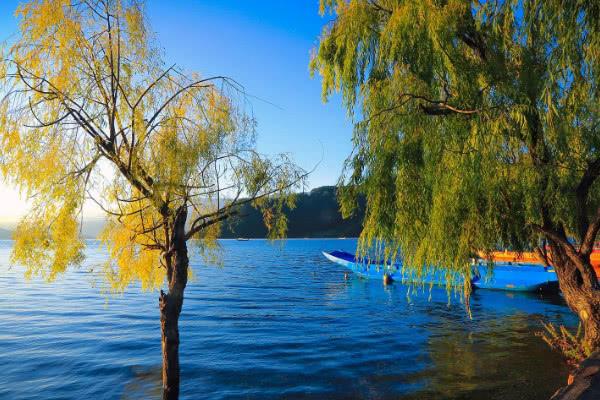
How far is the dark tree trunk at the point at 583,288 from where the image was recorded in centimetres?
859

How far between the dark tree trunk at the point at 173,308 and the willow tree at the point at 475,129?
349cm

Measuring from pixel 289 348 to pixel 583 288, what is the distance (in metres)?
10.2

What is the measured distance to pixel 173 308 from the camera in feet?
24.9

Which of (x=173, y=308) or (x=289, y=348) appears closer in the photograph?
(x=173, y=308)

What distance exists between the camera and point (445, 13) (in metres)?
7.87

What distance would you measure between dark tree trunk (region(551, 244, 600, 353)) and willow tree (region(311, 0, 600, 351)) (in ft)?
0.08

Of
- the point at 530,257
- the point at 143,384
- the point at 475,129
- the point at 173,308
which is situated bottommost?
the point at 143,384

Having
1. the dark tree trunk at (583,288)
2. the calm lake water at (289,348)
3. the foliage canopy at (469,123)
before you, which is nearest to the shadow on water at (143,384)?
the calm lake water at (289,348)

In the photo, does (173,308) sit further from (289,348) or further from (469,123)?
(289,348)

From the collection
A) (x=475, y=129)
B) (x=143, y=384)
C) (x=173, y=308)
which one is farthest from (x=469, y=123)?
(x=143, y=384)

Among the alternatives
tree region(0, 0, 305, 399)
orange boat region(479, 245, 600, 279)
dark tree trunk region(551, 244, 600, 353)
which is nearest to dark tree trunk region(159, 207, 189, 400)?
tree region(0, 0, 305, 399)

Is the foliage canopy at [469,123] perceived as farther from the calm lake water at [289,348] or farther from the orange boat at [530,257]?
the calm lake water at [289,348]

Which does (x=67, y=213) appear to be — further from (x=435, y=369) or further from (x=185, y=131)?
(x=435, y=369)

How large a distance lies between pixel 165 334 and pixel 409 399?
624 centimetres
